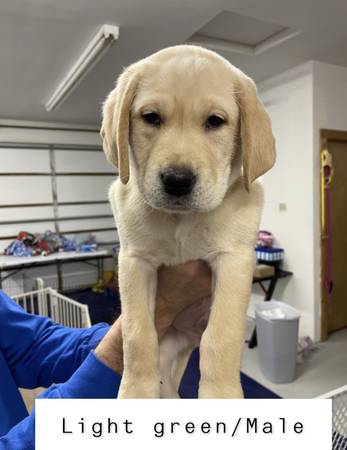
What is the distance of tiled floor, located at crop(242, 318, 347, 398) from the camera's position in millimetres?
3047

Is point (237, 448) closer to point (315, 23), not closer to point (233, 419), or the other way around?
point (233, 419)

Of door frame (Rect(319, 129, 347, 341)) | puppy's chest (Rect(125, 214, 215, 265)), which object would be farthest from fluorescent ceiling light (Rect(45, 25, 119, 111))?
puppy's chest (Rect(125, 214, 215, 265))

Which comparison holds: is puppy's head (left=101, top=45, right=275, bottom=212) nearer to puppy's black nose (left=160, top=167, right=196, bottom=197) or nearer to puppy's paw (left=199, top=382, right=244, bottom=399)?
puppy's black nose (left=160, top=167, right=196, bottom=197)

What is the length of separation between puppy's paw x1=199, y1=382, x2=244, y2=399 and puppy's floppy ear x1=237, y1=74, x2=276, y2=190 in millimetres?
472

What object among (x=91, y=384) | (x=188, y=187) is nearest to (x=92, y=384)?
(x=91, y=384)

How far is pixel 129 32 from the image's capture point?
3086 mm

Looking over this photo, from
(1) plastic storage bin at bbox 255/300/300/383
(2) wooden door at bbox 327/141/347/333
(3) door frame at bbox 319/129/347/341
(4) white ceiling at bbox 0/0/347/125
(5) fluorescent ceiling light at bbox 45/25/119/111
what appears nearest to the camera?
(4) white ceiling at bbox 0/0/347/125

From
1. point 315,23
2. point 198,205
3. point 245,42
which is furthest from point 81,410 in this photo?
point 245,42

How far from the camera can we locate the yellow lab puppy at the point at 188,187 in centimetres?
78

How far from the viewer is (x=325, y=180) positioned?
12.6ft

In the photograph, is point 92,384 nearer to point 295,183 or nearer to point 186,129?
point 186,129

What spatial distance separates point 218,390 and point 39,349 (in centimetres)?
85

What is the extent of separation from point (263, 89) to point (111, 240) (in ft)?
13.5

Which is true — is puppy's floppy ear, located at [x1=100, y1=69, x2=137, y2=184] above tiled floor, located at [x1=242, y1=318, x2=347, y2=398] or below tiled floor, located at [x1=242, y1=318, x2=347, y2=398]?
above
